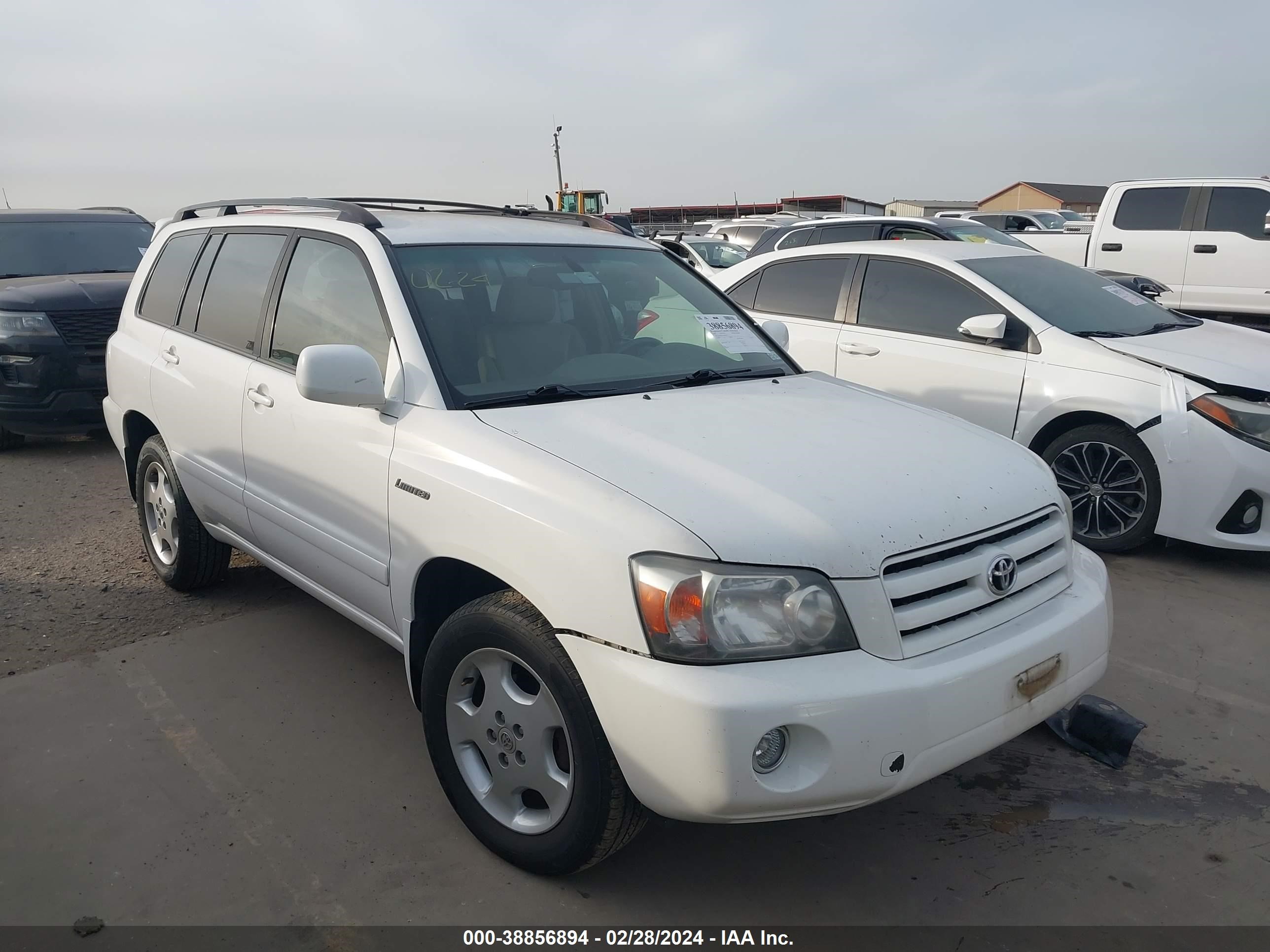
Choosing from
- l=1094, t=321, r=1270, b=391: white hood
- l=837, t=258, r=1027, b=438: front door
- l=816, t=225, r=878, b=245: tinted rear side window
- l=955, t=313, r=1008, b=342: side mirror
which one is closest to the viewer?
l=1094, t=321, r=1270, b=391: white hood

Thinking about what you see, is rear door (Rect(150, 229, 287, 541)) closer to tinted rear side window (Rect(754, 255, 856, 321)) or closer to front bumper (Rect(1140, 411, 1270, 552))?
tinted rear side window (Rect(754, 255, 856, 321))

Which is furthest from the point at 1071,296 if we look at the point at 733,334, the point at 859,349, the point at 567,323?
the point at 567,323

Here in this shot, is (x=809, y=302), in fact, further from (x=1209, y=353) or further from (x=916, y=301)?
(x=1209, y=353)

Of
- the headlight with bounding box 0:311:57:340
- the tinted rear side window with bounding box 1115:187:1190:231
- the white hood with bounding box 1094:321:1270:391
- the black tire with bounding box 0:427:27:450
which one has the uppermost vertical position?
the tinted rear side window with bounding box 1115:187:1190:231

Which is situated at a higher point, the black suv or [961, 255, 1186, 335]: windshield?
[961, 255, 1186, 335]: windshield

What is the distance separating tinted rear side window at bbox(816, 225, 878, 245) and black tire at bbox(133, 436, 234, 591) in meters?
7.50

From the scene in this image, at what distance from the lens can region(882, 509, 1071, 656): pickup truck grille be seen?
87.9 inches

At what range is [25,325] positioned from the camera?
702 centimetres

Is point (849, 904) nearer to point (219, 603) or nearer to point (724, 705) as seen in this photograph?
point (724, 705)

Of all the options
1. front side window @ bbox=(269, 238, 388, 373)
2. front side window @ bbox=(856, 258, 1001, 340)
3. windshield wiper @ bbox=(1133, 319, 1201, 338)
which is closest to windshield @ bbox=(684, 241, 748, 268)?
front side window @ bbox=(856, 258, 1001, 340)

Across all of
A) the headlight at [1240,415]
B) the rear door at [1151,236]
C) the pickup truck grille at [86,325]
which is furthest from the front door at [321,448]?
the rear door at [1151,236]

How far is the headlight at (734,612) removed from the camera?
82.2 inches

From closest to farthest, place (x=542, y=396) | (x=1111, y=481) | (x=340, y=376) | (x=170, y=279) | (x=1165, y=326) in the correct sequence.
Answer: (x=340, y=376), (x=542, y=396), (x=170, y=279), (x=1111, y=481), (x=1165, y=326)

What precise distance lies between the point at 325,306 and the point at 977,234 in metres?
8.83
